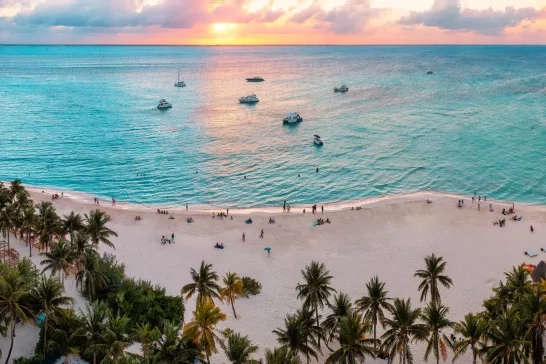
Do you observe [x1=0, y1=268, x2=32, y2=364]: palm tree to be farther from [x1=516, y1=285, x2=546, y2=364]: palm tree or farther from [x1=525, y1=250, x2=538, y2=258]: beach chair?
[x1=525, y1=250, x2=538, y2=258]: beach chair

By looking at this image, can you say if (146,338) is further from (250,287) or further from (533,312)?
(533,312)

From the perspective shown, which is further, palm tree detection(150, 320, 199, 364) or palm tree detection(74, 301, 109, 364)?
palm tree detection(74, 301, 109, 364)

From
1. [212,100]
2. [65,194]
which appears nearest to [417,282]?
[65,194]

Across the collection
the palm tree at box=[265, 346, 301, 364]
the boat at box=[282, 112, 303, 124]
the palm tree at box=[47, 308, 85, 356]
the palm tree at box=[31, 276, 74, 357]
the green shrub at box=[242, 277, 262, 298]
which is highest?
the boat at box=[282, 112, 303, 124]

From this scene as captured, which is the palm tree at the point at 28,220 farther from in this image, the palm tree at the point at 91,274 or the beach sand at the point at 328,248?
the palm tree at the point at 91,274

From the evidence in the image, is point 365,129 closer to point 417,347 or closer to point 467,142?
point 467,142

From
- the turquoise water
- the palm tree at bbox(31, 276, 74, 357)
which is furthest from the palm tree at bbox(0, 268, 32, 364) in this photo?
the turquoise water
